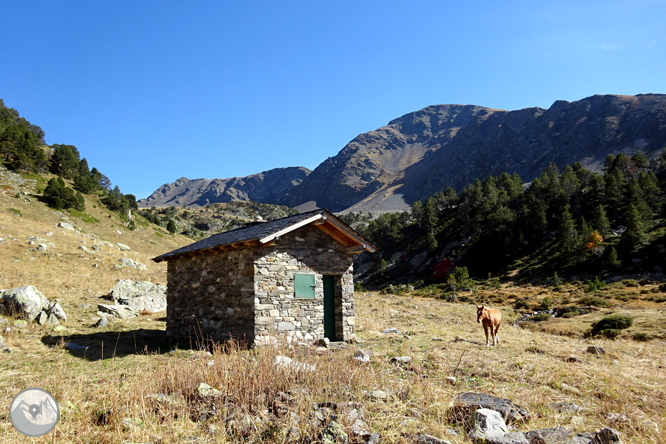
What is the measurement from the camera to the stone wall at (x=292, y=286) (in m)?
11.9

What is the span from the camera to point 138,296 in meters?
21.4

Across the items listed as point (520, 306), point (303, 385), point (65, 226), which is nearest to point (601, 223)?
point (520, 306)

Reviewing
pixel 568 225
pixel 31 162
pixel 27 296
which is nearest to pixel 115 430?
pixel 27 296

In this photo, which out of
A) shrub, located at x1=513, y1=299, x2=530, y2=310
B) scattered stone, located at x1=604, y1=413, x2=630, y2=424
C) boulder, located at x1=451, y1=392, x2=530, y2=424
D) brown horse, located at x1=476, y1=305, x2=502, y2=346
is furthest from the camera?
shrub, located at x1=513, y1=299, x2=530, y2=310

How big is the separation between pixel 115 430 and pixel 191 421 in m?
0.99

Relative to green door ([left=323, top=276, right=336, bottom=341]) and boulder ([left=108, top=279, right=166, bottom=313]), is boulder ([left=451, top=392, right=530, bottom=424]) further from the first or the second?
boulder ([left=108, top=279, right=166, bottom=313])

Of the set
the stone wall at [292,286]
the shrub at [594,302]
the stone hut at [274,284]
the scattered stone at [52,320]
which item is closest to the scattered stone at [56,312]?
the scattered stone at [52,320]

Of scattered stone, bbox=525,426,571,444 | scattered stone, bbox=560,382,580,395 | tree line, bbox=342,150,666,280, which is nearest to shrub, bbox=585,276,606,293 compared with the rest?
tree line, bbox=342,150,666,280

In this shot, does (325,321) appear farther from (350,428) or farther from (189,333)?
(350,428)

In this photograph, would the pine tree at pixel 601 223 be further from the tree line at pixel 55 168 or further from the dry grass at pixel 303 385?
the tree line at pixel 55 168

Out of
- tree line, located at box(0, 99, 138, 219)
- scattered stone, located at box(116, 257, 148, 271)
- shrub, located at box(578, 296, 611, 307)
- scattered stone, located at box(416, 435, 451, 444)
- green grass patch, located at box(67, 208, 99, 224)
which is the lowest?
shrub, located at box(578, 296, 611, 307)

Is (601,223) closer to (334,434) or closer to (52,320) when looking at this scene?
(334,434)

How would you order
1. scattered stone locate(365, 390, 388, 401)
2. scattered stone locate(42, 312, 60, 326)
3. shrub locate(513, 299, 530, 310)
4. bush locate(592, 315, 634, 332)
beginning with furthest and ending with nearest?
1. shrub locate(513, 299, 530, 310)
2. bush locate(592, 315, 634, 332)
3. scattered stone locate(42, 312, 60, 326)
4. scattered stone locate(365, 390, 388, 401)

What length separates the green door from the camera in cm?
1386
